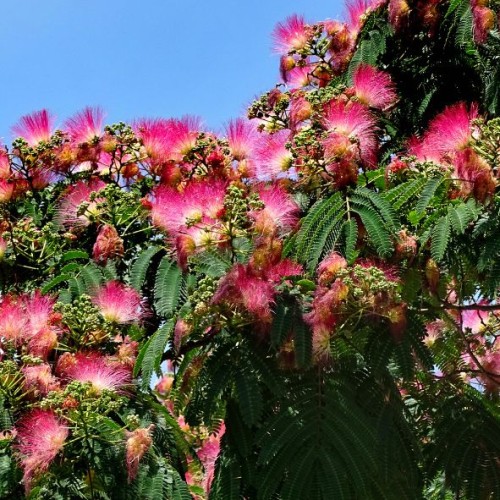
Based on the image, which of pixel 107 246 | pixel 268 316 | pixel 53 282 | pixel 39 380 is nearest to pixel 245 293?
Result: pixel 268 316

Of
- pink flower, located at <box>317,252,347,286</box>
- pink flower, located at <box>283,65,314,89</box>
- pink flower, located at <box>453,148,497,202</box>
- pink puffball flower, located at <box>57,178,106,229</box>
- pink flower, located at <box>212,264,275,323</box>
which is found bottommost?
pink flower, located at <box>212,264,275,323</box>

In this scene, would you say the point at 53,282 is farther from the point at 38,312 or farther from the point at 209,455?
the point at 209,455

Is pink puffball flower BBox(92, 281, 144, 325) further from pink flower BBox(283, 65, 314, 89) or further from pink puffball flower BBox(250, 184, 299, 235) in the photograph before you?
pink flower BBox(283, 65, 314, 89)

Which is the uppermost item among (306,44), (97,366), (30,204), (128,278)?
(306,44)

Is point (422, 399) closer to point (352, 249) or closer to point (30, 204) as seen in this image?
point (352, 249)

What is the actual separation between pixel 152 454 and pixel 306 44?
2572 mm

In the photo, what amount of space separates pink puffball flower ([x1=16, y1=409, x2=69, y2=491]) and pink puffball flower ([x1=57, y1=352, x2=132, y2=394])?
0.18 meters

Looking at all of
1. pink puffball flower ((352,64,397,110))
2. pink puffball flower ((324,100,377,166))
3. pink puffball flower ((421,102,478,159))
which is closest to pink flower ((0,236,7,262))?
pink puffball flower ((324,100,377,166))

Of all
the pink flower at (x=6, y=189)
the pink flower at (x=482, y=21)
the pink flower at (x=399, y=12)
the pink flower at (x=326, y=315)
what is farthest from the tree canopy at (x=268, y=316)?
the pink flower at (x=399, y=12)

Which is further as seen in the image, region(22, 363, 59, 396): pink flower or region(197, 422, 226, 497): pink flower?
region(197, 422, 226, 497): pink flower

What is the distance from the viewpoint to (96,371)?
4.01m

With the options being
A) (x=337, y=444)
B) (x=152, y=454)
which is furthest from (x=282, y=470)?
(x=152, y=454)

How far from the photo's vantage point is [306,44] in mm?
5773

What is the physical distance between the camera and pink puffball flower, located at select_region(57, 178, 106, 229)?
191 inches
